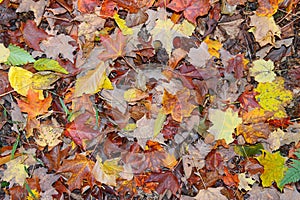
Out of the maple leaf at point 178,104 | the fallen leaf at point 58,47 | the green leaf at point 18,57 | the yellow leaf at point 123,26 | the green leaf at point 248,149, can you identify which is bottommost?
the green leaf at point 248,149

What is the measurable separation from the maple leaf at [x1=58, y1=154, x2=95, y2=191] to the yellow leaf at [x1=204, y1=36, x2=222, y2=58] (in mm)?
768

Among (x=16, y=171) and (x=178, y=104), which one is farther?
(x=16, y=171)

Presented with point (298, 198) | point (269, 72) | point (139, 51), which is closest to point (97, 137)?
point (139, 51)

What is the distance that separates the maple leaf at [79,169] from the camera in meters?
1.86

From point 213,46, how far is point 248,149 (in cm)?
52

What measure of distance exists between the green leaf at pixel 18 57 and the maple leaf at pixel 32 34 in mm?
51

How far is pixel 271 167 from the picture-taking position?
188cm

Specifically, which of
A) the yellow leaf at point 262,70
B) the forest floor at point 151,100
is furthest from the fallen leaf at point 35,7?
the yellow leaf at point 262,70

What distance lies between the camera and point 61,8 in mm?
1882

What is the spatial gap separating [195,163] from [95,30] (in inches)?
31.2

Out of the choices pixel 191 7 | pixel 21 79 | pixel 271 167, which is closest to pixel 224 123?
pixel 271 167

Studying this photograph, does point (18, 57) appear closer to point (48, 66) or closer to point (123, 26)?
point (48, 66)

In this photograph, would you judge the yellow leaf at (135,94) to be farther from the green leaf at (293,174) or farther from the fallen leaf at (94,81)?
the green leaf at (293,174)

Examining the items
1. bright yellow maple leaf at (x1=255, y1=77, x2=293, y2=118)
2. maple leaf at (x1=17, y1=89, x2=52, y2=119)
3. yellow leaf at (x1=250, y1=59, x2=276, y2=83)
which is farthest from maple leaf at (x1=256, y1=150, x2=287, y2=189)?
maple leaf at (x1=17, y1=89, x2=52, y2=119)
